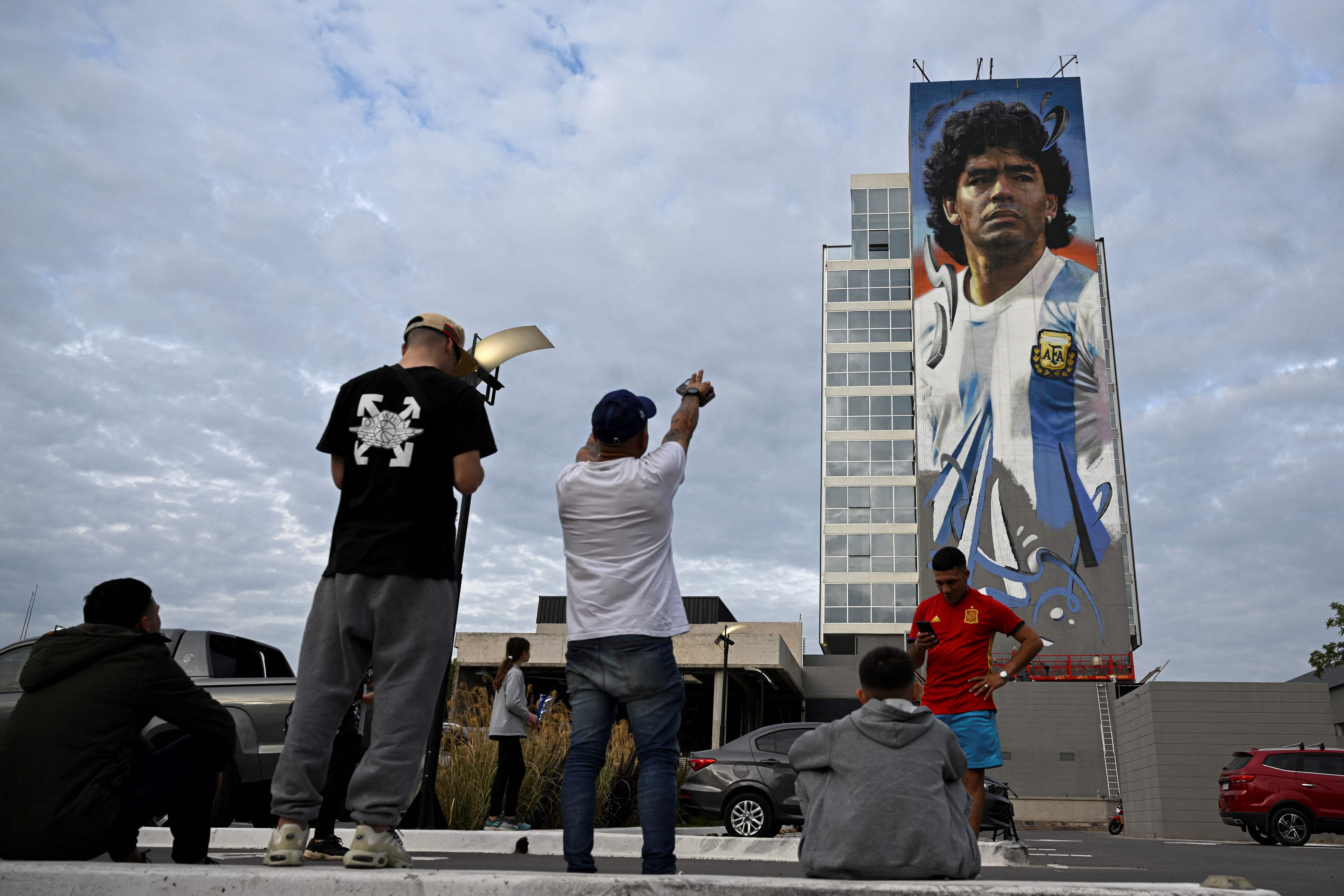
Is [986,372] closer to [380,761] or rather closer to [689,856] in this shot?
[689,856]

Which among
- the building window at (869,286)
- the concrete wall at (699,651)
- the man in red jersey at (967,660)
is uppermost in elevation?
the building window at (869,286)

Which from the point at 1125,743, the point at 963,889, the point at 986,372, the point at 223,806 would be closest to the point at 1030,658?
the point at 963,889

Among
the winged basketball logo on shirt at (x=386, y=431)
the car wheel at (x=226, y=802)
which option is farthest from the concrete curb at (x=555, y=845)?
the winged basketball logo on shirt at (x=386, y=431)

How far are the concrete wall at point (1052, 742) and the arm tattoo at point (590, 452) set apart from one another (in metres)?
42.0

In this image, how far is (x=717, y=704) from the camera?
40031 millimetres

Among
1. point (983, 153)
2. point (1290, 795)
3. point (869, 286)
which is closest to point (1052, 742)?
point (1290, 795)

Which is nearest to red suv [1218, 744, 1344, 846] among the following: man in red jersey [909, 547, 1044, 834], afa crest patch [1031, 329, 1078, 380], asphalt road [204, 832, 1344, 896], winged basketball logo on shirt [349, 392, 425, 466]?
asphalt road [204, 832, 1344, 896]

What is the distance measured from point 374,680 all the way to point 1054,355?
60.1 m

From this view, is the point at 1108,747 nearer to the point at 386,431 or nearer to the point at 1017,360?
the point at 1017,360

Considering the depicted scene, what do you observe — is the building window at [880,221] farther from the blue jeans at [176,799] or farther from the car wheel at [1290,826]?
the blue jeans at [176,799]

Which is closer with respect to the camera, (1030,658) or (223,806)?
(1030,658)

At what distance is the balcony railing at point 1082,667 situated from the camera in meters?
53.5

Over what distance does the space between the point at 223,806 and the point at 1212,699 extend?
2459cm

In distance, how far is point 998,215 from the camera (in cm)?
6144
